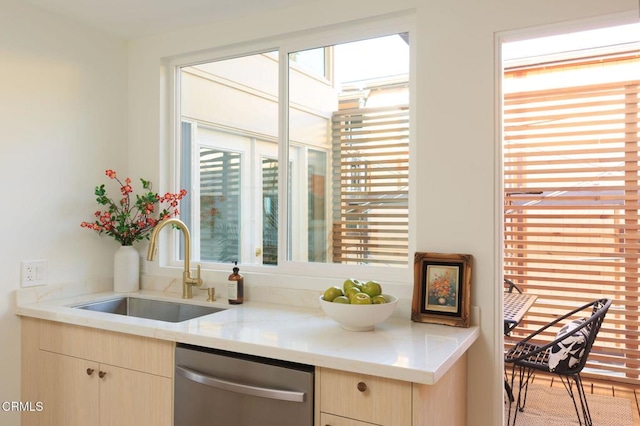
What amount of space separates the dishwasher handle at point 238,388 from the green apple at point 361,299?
395 mm

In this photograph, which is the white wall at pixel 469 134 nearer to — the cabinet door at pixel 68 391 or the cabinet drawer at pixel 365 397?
the cabinet drawer at pixel 365 397

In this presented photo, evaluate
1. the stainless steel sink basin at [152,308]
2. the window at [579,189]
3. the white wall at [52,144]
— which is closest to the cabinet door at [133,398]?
the stainless steel sink basin at [152,308]

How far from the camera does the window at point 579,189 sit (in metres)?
3.79

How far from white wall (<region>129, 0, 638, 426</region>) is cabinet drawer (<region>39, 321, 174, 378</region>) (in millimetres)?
1154

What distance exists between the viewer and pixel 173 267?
2824mm

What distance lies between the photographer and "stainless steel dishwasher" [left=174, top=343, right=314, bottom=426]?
1.64 m

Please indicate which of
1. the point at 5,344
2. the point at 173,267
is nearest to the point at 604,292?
the point at 173,267

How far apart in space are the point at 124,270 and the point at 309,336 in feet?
4.50

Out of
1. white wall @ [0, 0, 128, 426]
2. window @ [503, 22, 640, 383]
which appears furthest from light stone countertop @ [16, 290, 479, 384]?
window @ [503, 22, 640, 383]

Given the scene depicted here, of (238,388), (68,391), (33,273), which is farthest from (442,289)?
(33,273)

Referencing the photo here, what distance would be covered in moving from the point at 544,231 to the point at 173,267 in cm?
300

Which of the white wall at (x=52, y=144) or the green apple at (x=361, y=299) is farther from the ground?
the white wall at (x=52, y=144)

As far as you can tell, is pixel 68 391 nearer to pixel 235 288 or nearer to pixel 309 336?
pixel 235 288

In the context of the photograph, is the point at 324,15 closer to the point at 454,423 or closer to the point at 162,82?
the point at 162,82
